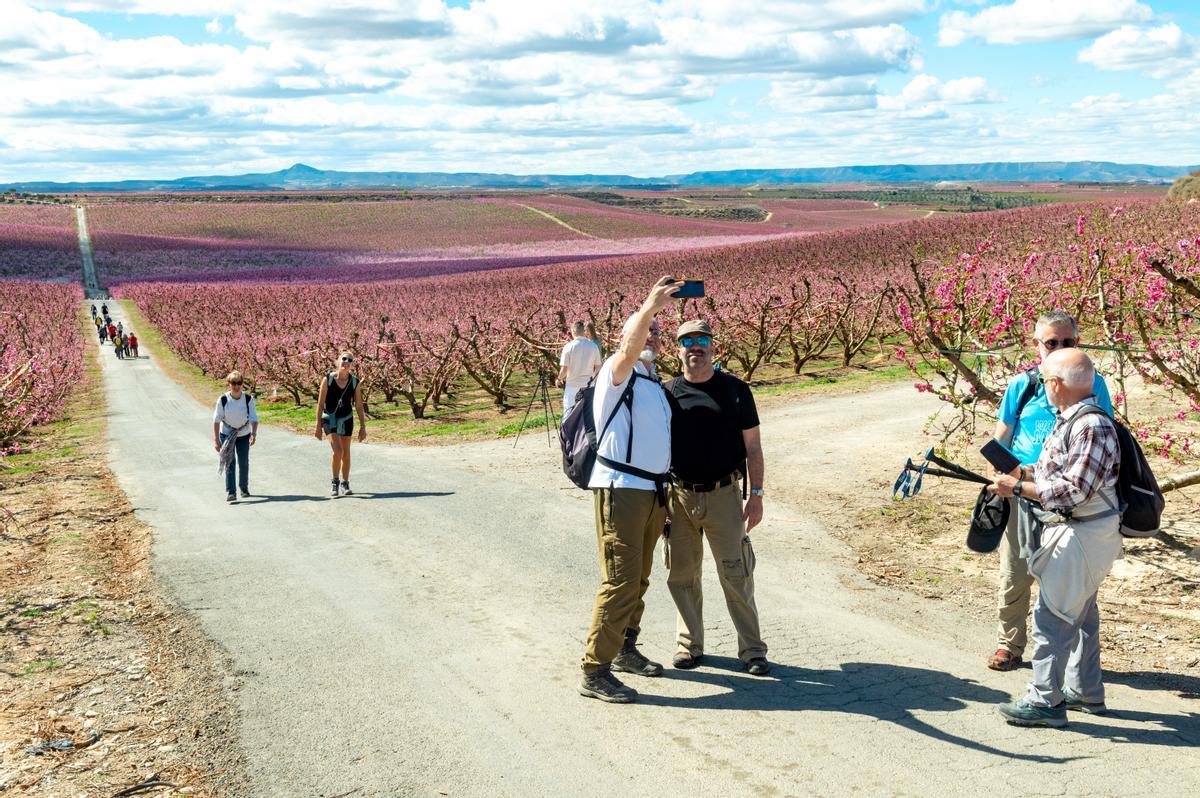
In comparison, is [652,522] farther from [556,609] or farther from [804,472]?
[804,472]

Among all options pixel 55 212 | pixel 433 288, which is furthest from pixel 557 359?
pixel 55 212

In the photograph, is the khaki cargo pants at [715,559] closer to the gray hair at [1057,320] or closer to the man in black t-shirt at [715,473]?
the man in black t-shirt at [715,473]

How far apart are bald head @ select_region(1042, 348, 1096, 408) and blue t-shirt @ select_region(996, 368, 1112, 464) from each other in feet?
1.62

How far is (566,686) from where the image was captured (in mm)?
6062

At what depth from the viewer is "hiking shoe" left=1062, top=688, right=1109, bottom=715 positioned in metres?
5.36

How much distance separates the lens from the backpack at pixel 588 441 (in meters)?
5.59

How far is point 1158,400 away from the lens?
14.6 m

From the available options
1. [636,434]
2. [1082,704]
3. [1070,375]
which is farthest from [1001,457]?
[636,434]

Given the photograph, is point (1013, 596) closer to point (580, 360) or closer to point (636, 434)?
point (636, 434)

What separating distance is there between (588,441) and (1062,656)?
258 centimetres

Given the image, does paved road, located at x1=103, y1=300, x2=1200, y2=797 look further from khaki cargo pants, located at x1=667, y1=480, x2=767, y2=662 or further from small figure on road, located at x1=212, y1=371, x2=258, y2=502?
small figure on road, located at x1=212, y1=371, x2=258, y2=502

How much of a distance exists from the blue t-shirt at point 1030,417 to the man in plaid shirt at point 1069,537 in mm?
353

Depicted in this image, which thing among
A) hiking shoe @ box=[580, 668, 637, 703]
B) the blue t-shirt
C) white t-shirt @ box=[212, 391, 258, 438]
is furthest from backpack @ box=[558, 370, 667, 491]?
white t-shirt @ box=[212, 391, 258, 438]

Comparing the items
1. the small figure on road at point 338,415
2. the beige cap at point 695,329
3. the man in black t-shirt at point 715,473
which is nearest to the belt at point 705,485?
the man in black t-shirt at point 715,473
